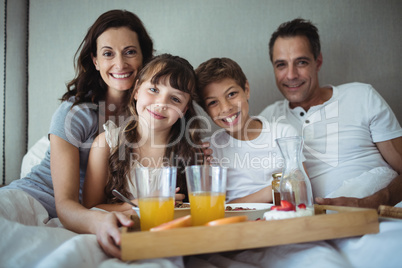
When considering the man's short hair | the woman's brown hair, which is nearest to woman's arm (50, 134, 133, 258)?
the woman's brown hair

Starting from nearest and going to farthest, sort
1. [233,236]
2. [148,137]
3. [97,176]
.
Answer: [233,236]
[97,176]
[148,137]

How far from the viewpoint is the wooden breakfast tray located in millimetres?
658

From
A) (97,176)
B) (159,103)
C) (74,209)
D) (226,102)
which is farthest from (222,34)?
(74,209)

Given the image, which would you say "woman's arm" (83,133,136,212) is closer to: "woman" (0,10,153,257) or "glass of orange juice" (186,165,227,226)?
"woman" (0,10,153,257)

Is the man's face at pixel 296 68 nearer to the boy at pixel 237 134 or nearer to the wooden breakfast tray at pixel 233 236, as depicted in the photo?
the boy at pixel 237 134

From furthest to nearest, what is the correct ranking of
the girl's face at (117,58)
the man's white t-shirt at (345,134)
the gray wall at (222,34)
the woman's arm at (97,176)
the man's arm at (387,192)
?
the gray wall at (222,34)
the man's white t-shirt at (345,134)
the girl's face at (117,58)
the woman's arm at (97,176)
the man's arm at (387,192)

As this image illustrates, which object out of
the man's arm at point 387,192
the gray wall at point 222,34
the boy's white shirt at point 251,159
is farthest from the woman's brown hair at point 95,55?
the man's arm at point 387,192

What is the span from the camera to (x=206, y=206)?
85cm

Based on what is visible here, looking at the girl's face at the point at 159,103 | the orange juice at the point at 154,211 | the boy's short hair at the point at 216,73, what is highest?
the boy's short hair at the point at 216,73

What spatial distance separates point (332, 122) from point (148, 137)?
1.09 m

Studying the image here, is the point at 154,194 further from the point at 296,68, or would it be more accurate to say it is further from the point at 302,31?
the point at 302,31

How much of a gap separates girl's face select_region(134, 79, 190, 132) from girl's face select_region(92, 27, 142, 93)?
0.17 m

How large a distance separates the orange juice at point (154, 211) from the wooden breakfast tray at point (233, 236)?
0.11m

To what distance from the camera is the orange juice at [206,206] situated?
2.78ft
